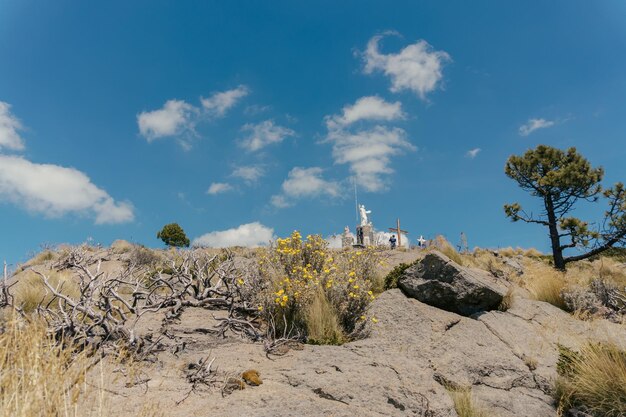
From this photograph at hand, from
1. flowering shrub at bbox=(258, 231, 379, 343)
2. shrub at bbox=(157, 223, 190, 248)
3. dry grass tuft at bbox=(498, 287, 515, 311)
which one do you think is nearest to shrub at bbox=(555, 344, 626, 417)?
dry grass tuft at bbox=(498, 287, 515, 311)

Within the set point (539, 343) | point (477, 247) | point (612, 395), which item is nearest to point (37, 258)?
point (539, 343)

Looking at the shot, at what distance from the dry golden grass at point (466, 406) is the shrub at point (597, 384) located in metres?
1.30

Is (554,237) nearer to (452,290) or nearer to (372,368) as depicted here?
(452,290)

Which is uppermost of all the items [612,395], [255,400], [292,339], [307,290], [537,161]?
[537,161]

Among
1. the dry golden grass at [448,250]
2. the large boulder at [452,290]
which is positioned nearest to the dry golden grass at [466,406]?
the large boulder at [452,290]

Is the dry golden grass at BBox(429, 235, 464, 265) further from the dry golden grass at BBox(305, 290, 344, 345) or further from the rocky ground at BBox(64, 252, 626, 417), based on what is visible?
the dry golden grass at BBox(305, 290, 344, 345)

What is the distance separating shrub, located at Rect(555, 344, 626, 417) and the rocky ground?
252mm

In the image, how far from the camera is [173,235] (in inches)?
1709

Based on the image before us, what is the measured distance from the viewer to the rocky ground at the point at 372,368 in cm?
466

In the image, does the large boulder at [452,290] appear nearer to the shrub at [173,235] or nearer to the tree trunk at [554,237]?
the tree trunk at [554,237]

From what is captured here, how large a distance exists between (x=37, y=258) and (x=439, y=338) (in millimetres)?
19811

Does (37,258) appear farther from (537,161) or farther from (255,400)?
(537,161)

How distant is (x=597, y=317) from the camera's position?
1059cm

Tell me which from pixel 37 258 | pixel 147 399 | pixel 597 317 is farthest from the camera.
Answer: pixel 37 258
